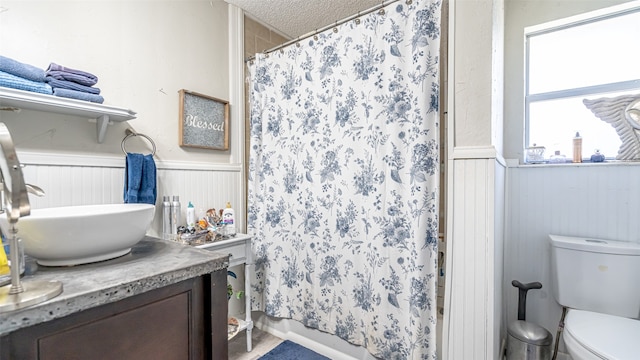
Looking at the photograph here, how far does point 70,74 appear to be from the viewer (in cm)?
115

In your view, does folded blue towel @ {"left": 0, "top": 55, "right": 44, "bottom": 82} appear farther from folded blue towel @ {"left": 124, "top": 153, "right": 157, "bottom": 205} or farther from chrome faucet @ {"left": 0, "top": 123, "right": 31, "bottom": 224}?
chrome faucet @ {"left": 0, "top": 123, "right": 31, "bottom": 224}

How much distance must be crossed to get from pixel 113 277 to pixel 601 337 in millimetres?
1736

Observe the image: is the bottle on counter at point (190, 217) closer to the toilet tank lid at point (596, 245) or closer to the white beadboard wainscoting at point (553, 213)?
the white beadboard wainscoting at point (553, 213)

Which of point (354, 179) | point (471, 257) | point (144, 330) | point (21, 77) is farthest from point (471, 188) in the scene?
point (21, 77)

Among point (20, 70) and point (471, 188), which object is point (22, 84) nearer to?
point (20, 70)

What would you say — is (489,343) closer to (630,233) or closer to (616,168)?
(630,233)

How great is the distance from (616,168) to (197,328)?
2.12 m

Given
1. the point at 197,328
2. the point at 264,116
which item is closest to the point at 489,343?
the point at 197,328

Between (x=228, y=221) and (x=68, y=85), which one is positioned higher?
(x=68, y=85)

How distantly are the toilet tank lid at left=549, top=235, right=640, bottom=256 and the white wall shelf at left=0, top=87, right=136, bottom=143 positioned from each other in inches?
92.6

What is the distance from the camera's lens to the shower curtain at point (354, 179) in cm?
127

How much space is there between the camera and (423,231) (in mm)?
1262

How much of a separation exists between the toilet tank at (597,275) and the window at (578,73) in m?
0.56

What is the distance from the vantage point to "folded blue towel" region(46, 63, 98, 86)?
3.66 ft
